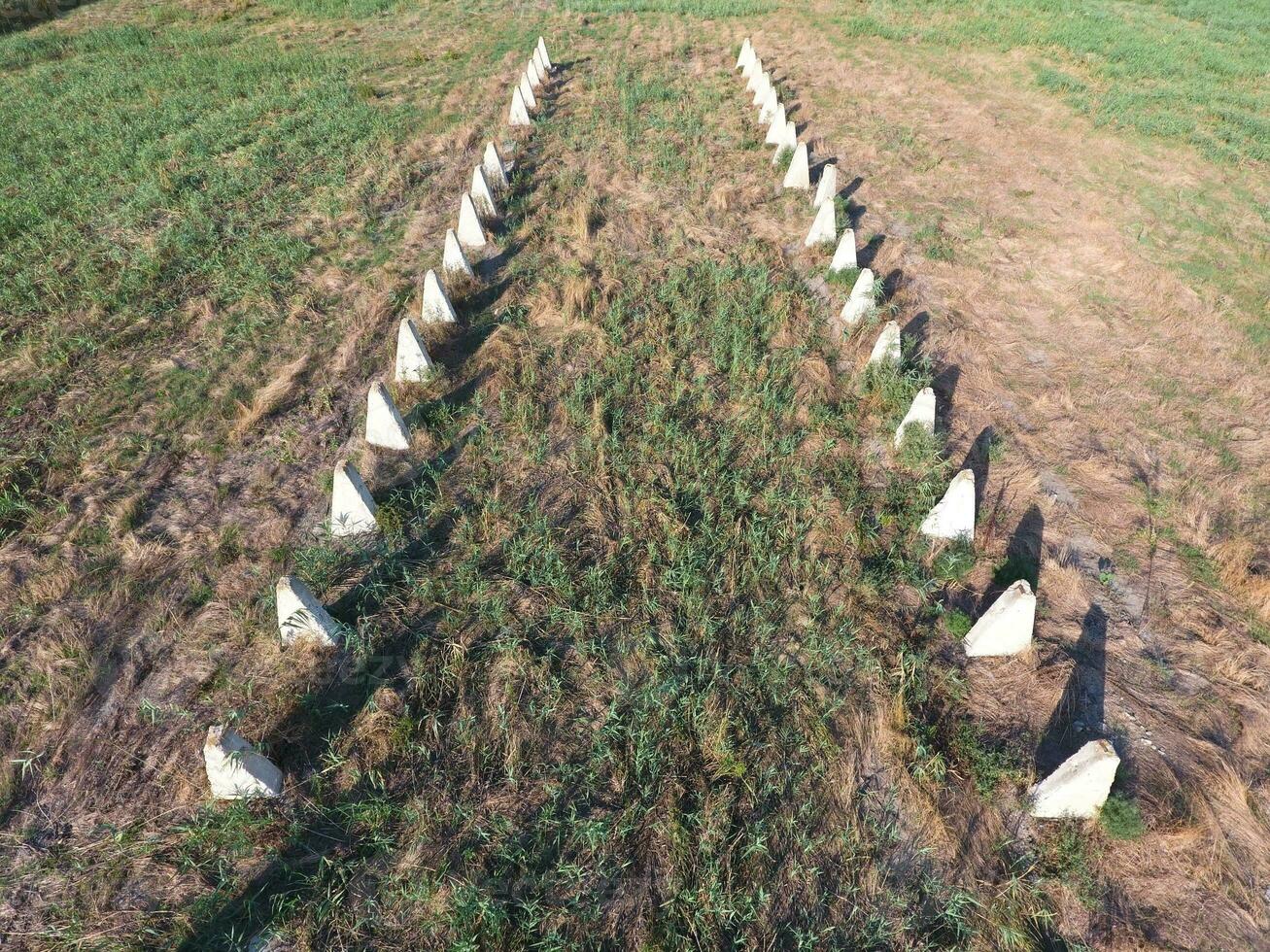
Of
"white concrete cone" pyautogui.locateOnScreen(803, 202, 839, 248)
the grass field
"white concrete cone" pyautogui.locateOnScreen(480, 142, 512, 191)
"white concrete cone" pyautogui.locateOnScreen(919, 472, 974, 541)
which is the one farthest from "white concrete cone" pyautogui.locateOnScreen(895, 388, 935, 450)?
"white concrete cone" pyautogui.locateOnScreen(480, 142, 512, 191)

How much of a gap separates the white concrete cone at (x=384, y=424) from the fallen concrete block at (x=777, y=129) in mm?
8975

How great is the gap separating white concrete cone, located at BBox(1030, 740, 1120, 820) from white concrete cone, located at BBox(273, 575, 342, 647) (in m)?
4.35

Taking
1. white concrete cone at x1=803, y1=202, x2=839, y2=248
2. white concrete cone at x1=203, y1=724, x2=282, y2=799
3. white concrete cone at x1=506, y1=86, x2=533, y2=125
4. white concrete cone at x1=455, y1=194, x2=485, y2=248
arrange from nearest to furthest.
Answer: white concrete cone at x1=203, y1=724, x2=282, y2=799 < white concrete cone at x1=455, y1=194, x2=485, y2=248 < white concrete cone at x1=803, y1=202, x2=839, y2=248 < white concrete cone at x1=506, y1=86, x2=533, y2=125

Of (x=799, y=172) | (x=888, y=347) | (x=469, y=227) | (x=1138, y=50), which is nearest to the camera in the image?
(x=888, y=347)

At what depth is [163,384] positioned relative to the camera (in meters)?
5.97

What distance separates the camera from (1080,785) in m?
3.23

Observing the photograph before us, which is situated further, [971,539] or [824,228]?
[824,228]

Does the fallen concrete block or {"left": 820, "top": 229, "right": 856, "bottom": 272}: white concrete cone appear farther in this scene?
the fallen concrete block

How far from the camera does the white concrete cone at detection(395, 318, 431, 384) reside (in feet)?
19.3

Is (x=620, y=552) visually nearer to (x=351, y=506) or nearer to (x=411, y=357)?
(x=351, y=506)

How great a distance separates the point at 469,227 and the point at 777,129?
20.4 ft

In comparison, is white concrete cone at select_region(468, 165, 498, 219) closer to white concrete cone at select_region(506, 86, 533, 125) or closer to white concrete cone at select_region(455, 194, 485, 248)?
white concrete cone at select_region(455, 194, 485, 248)

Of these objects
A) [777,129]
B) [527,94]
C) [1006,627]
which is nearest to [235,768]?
[1006,627]

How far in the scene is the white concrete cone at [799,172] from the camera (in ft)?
31.5
